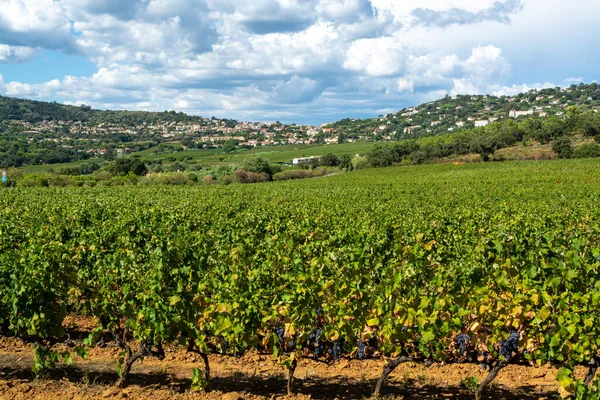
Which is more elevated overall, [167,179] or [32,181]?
[32,181]

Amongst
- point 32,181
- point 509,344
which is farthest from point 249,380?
point 32,181

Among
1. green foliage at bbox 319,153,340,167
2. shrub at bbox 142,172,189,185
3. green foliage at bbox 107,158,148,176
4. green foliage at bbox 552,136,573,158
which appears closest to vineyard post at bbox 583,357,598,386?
shrub at bbox 142,172,189,185

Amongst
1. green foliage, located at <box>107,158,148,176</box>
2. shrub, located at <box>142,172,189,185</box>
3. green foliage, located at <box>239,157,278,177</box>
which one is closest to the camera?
shrub, located at <box>142,172,189,185</box>

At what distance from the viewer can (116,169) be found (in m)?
84.2

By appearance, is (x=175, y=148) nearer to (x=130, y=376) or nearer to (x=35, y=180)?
(x=35, y=180)

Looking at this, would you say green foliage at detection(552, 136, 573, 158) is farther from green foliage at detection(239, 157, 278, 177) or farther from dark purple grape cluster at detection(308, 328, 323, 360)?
dark purple grape cluster at detection(308, 328, 323, 360)

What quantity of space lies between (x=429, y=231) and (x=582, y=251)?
5155mm

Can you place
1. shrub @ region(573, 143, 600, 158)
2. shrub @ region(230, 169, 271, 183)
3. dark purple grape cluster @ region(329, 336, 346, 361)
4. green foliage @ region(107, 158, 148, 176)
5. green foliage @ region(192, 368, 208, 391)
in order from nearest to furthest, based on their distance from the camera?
green foliage @ region(192, 368, 208, 391)
dark purple grape cluster @ region(329, 336, 346, 361)
shrub @ region(230, 169, 271, 183)
shrub @ region(573, 143, 600, 158)
green foliage @ region(107, 158, 148, 176)

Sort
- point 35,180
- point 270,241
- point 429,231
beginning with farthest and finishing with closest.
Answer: point 35,180
point 429,231
point 270,241

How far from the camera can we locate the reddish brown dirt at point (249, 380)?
6574 millimetres

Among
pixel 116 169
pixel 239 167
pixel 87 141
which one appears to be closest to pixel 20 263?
pixel 239 167

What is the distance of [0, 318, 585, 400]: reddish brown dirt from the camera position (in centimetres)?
657

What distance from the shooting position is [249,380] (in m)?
7.40

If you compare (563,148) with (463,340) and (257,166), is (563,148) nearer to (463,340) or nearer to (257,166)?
(257,166)
